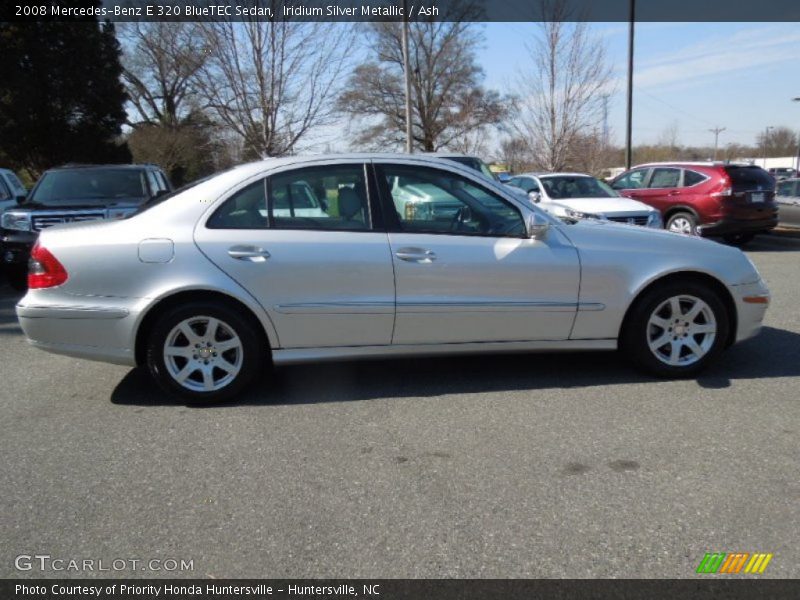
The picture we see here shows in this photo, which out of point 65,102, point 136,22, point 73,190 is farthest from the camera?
point 65,102

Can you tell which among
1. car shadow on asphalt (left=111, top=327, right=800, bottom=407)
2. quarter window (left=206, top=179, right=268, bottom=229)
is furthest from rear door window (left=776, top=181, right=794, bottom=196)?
quarter window (left=206, top=179, right=268, bottom=229)

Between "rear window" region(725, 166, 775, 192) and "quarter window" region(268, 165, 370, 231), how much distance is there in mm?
9549

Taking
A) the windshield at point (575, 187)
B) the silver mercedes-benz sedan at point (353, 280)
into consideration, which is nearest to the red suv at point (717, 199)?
the windshield at point (575, 187)

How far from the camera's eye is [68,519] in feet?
9.43

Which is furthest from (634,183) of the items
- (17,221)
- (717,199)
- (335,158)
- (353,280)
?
(17,221)

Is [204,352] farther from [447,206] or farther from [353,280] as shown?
[447,206]

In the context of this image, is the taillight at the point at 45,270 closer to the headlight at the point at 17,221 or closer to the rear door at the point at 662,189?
the headlight at the point at 17,221

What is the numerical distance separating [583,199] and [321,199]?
315 inches

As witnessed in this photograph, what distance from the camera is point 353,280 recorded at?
13.6ft

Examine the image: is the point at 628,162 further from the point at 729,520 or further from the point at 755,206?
the point at 729,520
